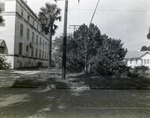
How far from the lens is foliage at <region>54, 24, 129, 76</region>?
49.1 ft

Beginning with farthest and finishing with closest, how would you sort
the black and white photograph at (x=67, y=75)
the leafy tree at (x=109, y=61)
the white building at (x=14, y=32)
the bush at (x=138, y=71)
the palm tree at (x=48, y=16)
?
the palm tree at (x=48, y=16)
the white building at (x=14, y=32)
the bush at (x=138, y=71)
the leafy tree at (x=109, y=61)
the black and white photograph at (x=67, y=75)

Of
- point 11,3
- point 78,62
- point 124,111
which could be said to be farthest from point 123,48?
point 11,3

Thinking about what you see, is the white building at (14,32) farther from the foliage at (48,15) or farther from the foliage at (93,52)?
the foliage at (93,52)

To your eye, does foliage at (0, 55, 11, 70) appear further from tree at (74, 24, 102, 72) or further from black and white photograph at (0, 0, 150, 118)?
tree at (74, 24, 102, 72)

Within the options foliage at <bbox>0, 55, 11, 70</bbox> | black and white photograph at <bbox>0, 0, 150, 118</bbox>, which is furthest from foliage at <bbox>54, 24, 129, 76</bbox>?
foliage at <bbox>0, 55, 11, 70</bbox>

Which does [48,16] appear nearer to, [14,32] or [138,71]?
[14,32]

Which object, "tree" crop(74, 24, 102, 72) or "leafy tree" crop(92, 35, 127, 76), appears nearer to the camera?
"leafy tree" crop(92, 35, 127, 76)

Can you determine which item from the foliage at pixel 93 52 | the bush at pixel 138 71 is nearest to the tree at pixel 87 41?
the foliage at pixel 93 52

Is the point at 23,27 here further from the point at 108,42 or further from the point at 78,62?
the point at 108,42

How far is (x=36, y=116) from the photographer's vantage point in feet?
14.6

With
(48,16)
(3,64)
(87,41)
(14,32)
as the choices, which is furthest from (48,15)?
(87,41)

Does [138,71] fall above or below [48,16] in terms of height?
below

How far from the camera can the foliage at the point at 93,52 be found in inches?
589

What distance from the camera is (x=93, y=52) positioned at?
18.0m
